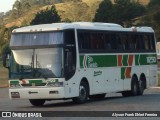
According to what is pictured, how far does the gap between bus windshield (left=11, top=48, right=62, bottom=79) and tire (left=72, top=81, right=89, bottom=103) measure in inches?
62.1

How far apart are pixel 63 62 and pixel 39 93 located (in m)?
1.45

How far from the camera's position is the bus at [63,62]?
76.0 feet

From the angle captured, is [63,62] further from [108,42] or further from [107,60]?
[108,42]

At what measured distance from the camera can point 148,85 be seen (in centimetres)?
3136

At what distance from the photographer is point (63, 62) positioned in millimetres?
23203

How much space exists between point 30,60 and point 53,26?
1.62 m

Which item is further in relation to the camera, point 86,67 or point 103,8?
point 103,8

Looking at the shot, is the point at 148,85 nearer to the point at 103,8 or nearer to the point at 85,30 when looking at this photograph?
the point at 85,30

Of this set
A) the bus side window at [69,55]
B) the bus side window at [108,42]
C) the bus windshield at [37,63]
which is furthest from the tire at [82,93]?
the bus side window at [108,42]

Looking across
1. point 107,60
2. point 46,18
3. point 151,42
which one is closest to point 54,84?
point 107,60

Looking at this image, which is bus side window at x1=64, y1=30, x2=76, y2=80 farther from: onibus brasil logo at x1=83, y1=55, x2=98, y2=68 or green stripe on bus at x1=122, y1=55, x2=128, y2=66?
green stripe on bus at x1=122, y1=55, x2=128, y2=66

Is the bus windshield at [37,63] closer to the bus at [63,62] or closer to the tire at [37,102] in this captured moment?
the bus at [63,62]

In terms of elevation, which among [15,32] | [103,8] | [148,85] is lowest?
[148,85]

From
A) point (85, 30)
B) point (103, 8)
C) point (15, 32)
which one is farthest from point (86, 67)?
point (103, 8)
